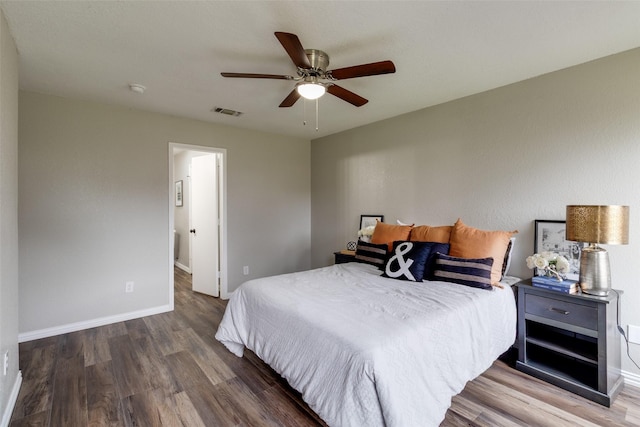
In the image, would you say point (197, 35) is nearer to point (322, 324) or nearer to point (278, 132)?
point (322, 324)

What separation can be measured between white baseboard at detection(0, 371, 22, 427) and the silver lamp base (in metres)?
3.70

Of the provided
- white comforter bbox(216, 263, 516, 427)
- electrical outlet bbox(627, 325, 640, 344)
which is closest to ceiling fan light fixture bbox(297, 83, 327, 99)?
white comforter bbox(216, 263, 516, 427)

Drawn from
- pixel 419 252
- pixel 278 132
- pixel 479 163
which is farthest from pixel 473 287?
pixel 278 132

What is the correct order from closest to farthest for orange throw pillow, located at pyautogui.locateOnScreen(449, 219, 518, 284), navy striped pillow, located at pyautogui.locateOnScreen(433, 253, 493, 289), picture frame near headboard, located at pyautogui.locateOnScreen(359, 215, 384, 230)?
navy striped pillow, located at pyautogui.locateOnScreen(433, 253, 493, 289)
orange throw pillow, located at pyautogui.locateOnScreen(449, 219, 518, 284)
picture frame near headboard, located at pyautogui.locateOnScreen(359, 215, 384, 230)

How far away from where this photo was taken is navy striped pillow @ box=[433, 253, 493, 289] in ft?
7.46

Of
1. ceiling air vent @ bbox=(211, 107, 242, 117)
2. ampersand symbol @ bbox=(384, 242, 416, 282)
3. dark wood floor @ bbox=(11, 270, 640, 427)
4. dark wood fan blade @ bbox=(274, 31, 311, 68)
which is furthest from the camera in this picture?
ceiling air vent @ bbox=(211, 107, 242, 117)

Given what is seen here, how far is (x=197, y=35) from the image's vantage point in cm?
193

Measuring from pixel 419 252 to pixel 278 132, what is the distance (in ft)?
9.31

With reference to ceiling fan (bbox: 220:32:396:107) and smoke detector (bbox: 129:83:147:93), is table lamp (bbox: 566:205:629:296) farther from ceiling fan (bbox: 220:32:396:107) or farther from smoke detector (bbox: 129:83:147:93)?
smoke detector (bbox: 129:83:147:93)

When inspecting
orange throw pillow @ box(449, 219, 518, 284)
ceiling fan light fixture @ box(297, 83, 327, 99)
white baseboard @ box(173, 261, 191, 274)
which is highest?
ceiling fan light fixture @ box(297, 83, 327, 99)

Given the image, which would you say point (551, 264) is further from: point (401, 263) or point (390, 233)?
point (390, 233)

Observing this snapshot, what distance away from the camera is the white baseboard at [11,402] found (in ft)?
5.45

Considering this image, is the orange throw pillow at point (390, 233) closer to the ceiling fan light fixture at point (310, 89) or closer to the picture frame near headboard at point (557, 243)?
the picture frame near headboard at point (557, 243)

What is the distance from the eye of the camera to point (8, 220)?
5.95 ft
